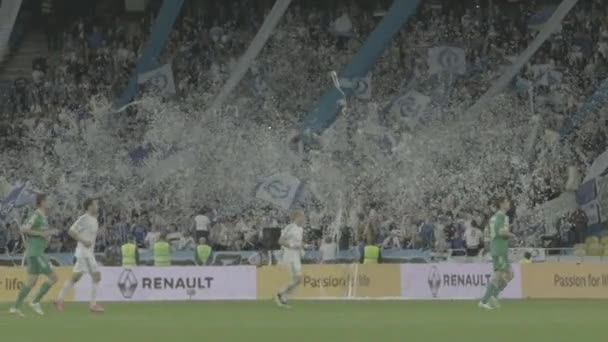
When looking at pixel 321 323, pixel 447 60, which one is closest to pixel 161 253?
pixel 321 323

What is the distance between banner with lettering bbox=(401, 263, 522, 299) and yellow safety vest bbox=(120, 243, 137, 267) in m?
6.30

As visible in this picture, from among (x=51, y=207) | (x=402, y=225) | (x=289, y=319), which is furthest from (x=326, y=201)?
(x=289, y=319)

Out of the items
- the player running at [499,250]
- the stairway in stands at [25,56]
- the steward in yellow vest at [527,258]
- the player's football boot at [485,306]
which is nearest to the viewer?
the player running at [499,250]

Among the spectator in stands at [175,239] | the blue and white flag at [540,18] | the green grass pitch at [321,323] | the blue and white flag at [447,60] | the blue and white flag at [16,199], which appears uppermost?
the blue and white flag at [540,18]

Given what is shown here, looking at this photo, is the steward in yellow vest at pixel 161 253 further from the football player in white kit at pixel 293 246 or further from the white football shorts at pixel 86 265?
the white football shorts at pixel 86 265

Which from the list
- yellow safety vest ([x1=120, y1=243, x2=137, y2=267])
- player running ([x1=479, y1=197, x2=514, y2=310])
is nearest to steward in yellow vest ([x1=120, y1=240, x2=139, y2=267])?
yellow safety vest ([x1=120, y1=243, x2=137, y2=267])

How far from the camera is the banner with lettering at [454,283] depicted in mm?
31672

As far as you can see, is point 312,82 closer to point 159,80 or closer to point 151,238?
point 159,80

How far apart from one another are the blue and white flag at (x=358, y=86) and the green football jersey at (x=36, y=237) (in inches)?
791

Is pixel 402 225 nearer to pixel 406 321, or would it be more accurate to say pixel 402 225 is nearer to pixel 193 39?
pixel 193 39

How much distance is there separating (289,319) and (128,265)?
457 inches

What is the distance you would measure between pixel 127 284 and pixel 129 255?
1631mm

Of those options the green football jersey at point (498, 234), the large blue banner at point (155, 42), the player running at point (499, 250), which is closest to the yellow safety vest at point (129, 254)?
the player running at point (499, 250)

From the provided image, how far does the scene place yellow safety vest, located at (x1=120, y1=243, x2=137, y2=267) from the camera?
33250 mm
